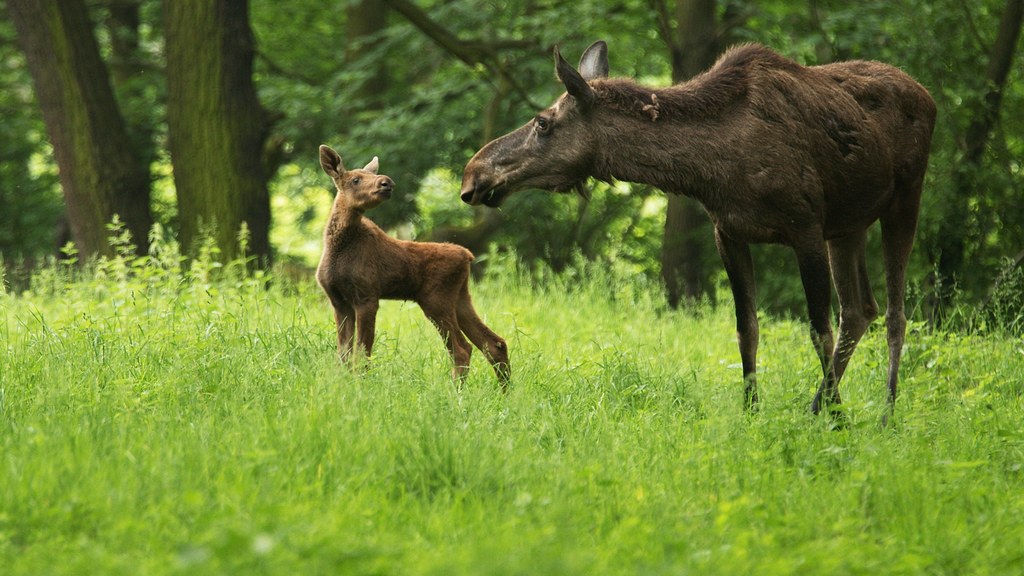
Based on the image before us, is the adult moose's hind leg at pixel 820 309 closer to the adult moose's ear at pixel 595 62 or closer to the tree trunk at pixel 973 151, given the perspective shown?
the adult moose's ear at pixel 595 62

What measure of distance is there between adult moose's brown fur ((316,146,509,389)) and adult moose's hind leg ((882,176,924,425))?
2674mm

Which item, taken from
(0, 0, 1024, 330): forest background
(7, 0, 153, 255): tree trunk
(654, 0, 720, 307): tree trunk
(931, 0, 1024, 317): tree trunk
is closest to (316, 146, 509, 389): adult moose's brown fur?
(0, 0, 1024, 330): forest background

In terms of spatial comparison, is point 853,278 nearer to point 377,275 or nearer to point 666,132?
point 666,132

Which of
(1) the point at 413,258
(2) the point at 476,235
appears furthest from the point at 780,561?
(2) the point at 476,235

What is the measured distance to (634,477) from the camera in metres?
5.44

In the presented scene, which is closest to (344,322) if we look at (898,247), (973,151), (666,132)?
(666,132)

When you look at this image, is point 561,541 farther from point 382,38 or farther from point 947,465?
point 382,38

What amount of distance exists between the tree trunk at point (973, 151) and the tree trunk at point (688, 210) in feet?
9.29

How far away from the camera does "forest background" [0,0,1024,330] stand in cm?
1224

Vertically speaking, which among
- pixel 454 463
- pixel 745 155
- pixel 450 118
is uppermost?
pixel 745 155

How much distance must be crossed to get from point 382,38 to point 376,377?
1261cm

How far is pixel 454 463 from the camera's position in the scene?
17.1ft

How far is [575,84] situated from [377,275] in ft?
5.51

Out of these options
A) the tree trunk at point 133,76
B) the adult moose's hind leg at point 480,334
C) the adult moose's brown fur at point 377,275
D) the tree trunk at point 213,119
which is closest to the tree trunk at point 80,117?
the tree trunk at point 213,119
